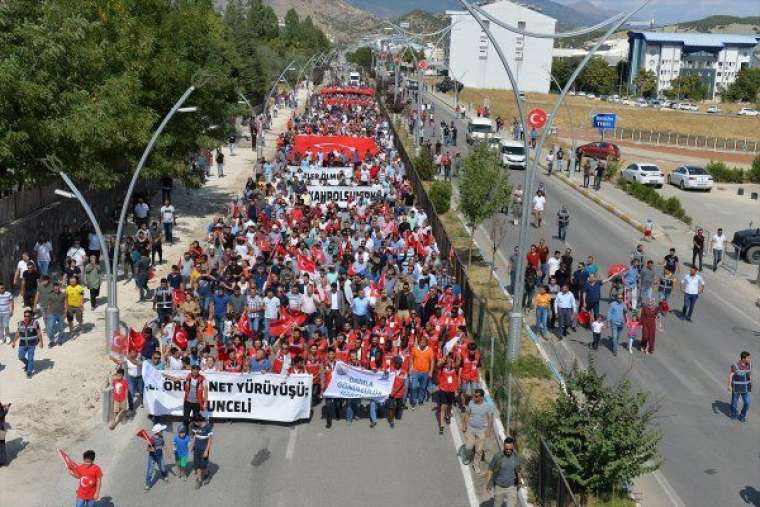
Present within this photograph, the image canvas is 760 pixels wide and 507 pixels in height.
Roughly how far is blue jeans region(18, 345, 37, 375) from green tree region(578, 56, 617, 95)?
147993mm

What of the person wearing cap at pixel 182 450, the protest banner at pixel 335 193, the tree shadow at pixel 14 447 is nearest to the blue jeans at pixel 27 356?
the tree shadow at pixel 14 447

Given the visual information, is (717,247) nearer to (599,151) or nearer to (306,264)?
(306,264)

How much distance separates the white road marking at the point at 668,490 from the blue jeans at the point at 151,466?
24.4ft

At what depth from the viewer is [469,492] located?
1324 centimetres

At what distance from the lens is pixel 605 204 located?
1618 inches

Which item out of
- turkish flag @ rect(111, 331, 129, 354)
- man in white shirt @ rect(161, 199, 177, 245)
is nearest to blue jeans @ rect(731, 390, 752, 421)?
turkish flag @ rect(111, 331, 129, 354)

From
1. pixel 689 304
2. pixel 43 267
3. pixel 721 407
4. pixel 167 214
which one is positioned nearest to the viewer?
pixel 721 407

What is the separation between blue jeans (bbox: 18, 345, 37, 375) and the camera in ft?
56.2

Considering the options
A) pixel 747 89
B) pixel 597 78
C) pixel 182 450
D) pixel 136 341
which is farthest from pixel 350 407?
pixel 747 89

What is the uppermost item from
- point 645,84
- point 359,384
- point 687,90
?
point 645,84

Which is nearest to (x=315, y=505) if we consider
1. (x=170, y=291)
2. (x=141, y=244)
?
(x=170, y=291)

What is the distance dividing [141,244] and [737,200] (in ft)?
116

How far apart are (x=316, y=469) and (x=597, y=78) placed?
153 m

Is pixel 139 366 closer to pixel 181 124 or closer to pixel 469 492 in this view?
pixel 469 492
